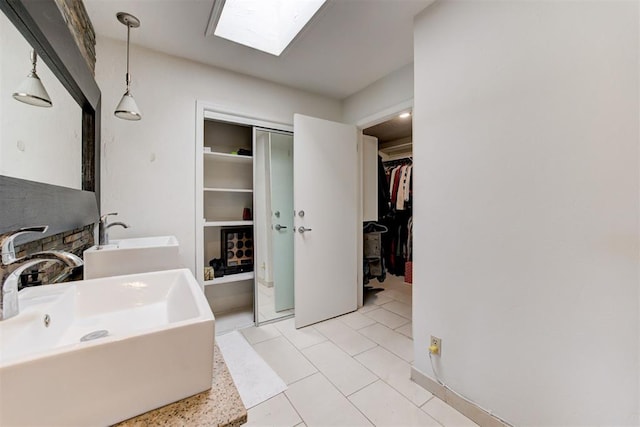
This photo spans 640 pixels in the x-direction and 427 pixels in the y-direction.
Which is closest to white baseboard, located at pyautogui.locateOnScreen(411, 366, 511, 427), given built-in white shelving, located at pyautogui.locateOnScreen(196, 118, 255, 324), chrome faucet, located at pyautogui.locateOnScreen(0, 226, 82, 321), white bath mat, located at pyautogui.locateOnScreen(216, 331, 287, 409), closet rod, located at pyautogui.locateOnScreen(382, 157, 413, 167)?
white bath mat, located at pyautogui.locateOnScreen(216, 331, 287, 409)

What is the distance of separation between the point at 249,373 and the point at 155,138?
190 cm

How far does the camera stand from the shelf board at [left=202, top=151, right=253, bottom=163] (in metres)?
2.36

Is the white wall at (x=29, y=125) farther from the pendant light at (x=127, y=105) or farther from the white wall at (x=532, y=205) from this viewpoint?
the white wall at (x=532, y=205)

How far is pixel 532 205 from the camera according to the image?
117 cm

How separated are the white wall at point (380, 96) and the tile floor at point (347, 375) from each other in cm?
208

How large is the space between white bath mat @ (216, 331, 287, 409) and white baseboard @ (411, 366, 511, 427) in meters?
0.86

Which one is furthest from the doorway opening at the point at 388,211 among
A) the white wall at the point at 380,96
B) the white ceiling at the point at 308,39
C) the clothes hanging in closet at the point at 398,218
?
the white ceiling at the point at 308,39

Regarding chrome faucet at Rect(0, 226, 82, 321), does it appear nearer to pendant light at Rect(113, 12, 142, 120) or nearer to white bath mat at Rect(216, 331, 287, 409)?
white bath mat at Rect(216, 331, 287, 409)

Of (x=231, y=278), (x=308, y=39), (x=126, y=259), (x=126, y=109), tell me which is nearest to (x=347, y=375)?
(x=231, y=278)

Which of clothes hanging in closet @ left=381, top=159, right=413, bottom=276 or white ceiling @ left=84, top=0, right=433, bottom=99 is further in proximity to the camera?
clothes hanging in closet @ left=381, top=159, right=413, bottom=276

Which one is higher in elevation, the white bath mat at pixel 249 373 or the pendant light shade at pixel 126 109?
the pendant light shade at pixel 126 109

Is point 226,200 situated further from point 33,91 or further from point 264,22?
point 33,91

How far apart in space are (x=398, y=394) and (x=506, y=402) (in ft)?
1.85

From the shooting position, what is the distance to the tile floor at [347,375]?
141cm
